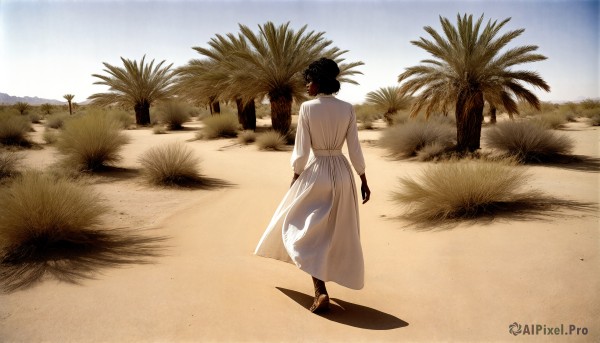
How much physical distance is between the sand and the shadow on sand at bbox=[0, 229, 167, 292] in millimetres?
128

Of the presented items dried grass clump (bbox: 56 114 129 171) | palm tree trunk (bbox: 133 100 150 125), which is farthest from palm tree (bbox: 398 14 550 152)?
palm tree trunk (bbox: 133 100 150 125)

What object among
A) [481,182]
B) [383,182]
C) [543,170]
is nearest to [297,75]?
[383,182]

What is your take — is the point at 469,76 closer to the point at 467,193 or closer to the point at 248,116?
the point at 467,193

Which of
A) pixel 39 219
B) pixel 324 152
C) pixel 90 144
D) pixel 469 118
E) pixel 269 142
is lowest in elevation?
pixel 39 219

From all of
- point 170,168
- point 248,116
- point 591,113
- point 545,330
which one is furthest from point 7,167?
point 591,113

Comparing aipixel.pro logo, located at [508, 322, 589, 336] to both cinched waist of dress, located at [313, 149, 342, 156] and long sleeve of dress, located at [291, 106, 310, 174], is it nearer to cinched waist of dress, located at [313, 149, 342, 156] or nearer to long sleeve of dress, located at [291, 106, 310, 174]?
cinched waist of dress, located at [313, 149, 342, 156]

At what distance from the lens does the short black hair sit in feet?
10.4

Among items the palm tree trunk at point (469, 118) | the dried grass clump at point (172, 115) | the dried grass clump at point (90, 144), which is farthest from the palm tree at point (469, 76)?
the dried grass clump at point (172, 115)

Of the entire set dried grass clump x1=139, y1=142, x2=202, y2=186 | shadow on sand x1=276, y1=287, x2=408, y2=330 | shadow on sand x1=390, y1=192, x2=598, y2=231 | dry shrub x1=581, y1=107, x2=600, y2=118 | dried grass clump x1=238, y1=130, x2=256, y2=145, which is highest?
dry shrub x1=581, y1=107, x2=600, y2=118

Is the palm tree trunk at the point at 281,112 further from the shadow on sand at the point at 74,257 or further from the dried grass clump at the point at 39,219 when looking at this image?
the dried grass clump at the point at 39,219

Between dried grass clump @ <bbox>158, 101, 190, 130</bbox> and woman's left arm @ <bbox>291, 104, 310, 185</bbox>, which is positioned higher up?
dried grass clump @ <bbox>158, 101, 190, 130</bbox>

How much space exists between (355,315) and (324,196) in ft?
3.03

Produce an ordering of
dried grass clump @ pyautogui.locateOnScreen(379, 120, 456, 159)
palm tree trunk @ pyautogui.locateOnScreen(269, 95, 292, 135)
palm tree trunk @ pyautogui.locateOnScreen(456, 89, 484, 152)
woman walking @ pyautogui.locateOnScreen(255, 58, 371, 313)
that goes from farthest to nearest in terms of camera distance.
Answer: palm tree trunk @ pyautogui.locateOnScreen(269, 95, 292, 135), dried grass clump @ pyautogui.locateOnScreen(379, 120, 456, 159), palm tree trunk @ pyautogui.locateOnScreen(456, 89, 484, 152), woman walking @ pyautogui.locateOnScreen(255, 58, 371, 313)

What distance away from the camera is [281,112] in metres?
16.1
